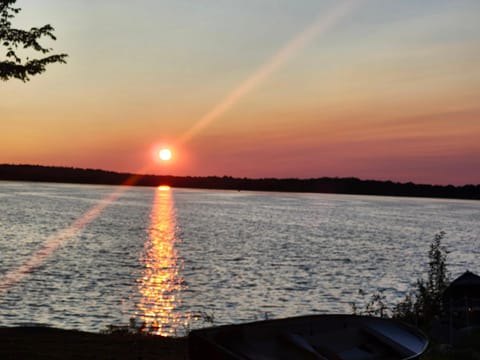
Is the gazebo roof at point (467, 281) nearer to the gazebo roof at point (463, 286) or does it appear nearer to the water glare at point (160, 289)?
the gazebo roof at point (463, 286)

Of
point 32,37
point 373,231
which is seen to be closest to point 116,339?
point 32,37

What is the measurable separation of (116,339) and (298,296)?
2133cm

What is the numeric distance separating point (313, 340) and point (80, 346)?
25.1ft

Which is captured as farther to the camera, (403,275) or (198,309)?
(403,275)

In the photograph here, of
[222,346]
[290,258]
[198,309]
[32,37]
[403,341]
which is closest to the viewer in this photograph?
[222,346]

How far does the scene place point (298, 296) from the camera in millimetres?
37406

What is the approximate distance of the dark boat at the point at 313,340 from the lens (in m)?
10.5

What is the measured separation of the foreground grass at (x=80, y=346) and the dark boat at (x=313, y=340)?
15.8ft

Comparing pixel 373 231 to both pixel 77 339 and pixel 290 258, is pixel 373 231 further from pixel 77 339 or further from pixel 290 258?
pixel 77 339

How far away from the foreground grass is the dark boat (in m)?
4.83

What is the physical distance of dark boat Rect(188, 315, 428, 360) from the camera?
1047cm

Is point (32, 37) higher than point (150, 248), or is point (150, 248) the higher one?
point (32, 37)

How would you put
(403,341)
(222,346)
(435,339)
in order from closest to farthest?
(222,346)
(403,341)
(435,339)

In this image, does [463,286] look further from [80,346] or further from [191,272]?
[191,272]
